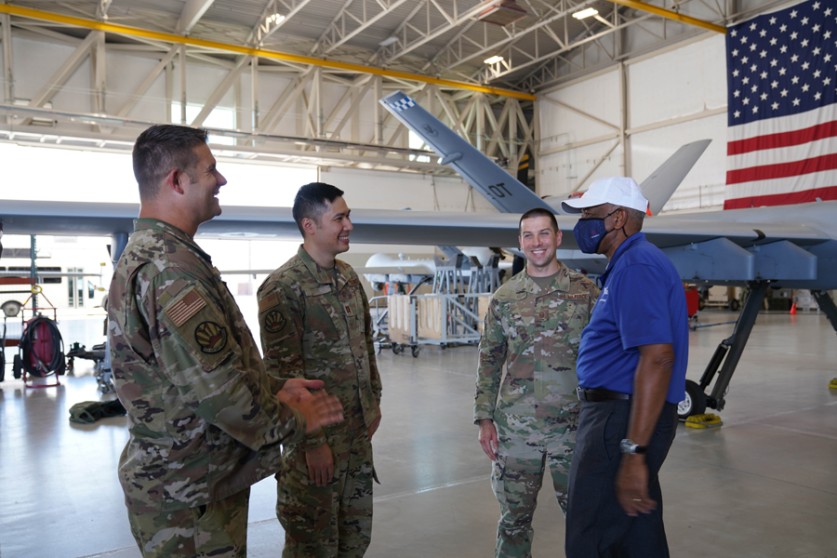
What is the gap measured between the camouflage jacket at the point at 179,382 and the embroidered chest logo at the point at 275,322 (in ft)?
2.86

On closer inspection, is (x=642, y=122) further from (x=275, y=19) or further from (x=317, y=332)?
(x=317, y=332)

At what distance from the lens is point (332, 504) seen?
265 cm

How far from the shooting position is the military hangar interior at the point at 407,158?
4297 millimetres

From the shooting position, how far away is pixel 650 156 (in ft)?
73.5

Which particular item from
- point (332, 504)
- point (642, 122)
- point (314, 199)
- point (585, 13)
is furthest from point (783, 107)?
point (332, 504)

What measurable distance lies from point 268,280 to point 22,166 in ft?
65.9

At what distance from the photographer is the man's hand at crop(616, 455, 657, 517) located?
2121mm

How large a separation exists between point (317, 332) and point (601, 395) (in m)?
1.22

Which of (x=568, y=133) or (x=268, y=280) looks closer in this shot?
(x=268, y=280)

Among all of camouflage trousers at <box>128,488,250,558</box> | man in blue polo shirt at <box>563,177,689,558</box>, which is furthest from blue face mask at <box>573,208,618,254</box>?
camouflage trousers at <box>128,488,250,558</box>

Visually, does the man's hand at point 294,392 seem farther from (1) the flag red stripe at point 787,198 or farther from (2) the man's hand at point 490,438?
(1) the flag red stripe at point 787,198

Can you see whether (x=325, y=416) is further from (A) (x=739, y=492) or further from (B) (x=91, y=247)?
(B) (x=91, y=247)

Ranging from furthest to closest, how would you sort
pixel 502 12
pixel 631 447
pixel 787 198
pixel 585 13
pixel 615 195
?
pixel 585 13 < pixel 787 198 < pixel 502 12 < pixel 615 195 < pixel 631 447

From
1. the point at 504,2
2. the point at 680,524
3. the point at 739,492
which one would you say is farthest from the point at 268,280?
the point at 504,2
